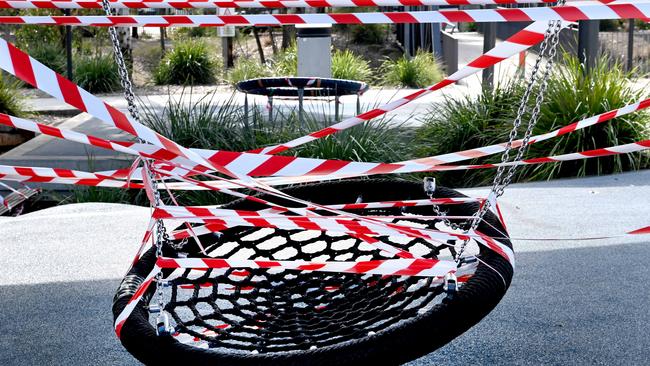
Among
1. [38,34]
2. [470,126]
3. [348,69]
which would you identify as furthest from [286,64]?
[38,34]

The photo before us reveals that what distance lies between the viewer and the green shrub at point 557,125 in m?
7.33

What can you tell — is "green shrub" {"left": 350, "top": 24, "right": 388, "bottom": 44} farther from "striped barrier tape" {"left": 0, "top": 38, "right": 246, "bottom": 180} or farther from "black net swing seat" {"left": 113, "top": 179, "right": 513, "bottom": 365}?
"striped barrier tape" {"left": 0, "top": 38, "right": 246, "bottom": 180}

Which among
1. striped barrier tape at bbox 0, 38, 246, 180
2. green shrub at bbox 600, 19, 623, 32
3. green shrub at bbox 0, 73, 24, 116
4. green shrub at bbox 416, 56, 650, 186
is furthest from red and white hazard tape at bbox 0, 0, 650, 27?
green shrub at bbox 600, 19, 623, 32

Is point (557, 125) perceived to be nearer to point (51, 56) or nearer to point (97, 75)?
point (97, 75)

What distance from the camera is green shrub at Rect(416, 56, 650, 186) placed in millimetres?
7332

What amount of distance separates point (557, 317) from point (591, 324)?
0.14 meters

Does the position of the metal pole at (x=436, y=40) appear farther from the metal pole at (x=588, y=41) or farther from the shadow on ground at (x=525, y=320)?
the shadow on ground at (x=525, y=320)

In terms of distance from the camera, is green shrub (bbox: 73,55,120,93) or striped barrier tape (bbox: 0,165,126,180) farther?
green shrub (bbox: 73,55,120,93)

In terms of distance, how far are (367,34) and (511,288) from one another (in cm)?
1823

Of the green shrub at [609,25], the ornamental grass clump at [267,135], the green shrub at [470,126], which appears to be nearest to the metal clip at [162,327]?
the ornamental grass clump at [267,135]

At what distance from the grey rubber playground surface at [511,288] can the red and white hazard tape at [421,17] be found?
1.23 meters

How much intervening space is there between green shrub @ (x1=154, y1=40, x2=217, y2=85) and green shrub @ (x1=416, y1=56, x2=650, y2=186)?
8.27m

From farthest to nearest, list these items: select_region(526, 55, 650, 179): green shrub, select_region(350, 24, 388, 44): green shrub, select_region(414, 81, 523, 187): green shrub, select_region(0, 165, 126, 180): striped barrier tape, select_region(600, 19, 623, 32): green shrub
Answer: select_region(600, 19, 623, 32): green shrub → select_region(350, 24, 388, 44): green shrub → select_region(414, 81, 523, 187): green shrub → select_region(526, 55, 650, 179): green shrub → select_region(0, 165, 126, 180): striped barrier tape

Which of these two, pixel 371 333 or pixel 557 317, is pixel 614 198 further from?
pixel 371 333
